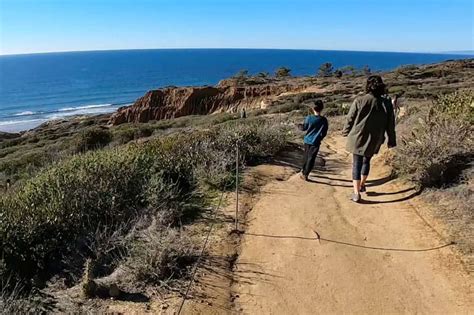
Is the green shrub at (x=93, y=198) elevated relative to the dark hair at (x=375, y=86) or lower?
lower

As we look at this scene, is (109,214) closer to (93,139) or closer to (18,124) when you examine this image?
(93,139)

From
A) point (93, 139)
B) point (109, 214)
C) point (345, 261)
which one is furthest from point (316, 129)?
point (93, 139)

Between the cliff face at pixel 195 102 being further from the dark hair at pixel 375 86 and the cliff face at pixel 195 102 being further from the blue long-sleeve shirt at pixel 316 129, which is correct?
the dark hair at pixel 375 86

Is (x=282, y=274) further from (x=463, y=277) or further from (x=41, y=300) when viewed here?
(x=41, y=300)

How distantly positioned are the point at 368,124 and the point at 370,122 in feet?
0.13

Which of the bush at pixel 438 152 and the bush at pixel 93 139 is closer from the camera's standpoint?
the bush at pixel 438 152

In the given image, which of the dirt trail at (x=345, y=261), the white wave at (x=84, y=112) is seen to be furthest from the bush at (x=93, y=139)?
the white wave at (x=84, y=112)

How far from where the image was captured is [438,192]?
245 inches

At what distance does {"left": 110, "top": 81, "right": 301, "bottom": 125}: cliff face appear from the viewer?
49.2 meters

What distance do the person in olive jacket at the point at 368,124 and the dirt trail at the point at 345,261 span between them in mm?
611

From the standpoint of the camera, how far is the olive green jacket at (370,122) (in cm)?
638

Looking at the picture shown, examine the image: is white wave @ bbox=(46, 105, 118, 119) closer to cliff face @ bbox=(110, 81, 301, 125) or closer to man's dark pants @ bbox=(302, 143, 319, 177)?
cliff face @ bbox=(110, 81, 301, 125)

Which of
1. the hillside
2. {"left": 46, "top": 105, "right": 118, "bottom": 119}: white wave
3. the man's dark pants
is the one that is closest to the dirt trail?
the hillside

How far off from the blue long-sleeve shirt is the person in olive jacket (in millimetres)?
970
